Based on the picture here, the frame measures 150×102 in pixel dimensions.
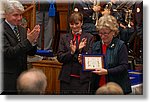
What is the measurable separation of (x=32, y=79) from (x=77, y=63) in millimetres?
278

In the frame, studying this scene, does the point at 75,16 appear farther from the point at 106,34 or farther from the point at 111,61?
the point at 111,61

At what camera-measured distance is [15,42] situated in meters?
1.64

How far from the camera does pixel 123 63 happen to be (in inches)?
65.0

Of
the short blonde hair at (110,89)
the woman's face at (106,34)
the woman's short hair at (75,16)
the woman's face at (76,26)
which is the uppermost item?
the woman's short hair at (75,16)

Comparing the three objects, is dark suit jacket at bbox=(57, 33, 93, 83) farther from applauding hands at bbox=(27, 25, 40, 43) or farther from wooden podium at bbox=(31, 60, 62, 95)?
applauding hands at bbox=(27, 25, 40, 43)

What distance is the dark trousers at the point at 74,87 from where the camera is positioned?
5.47 ft

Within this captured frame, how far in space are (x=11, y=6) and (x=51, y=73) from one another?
1.47ft

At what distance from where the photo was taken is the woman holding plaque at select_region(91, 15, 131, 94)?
64.8 inches

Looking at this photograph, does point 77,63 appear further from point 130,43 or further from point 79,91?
point 130,43

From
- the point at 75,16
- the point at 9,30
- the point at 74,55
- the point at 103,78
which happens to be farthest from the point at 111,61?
the point at 9,30

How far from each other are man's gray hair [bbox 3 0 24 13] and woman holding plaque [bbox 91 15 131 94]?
0.48 metres

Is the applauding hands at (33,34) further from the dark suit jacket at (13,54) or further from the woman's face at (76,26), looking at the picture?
the woman's face at (76,26)

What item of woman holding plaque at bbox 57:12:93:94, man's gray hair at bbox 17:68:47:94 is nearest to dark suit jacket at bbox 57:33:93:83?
Answer: woman holding plaque at bbox 57:12:93:94

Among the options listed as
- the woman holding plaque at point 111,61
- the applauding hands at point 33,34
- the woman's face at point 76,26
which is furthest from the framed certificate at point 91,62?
the applauding hands at point 33,34
